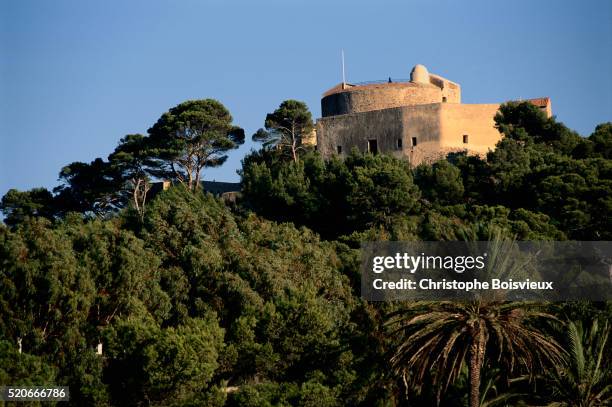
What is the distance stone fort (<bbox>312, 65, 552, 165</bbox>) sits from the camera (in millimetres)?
50688

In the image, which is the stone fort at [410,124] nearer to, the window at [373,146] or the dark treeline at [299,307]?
the window at [373,146]

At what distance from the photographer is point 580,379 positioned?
26.5 meters

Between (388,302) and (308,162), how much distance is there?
1696cm

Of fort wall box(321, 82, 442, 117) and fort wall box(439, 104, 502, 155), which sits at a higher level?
fort wall box(321, 82, 442, 117)

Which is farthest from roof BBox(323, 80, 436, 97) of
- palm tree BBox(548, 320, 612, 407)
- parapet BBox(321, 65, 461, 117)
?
palm tree BBox(548, 320, 612, 407)

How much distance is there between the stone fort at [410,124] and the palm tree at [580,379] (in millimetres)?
23825

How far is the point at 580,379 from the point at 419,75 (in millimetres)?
30059

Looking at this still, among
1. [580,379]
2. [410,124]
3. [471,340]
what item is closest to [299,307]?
[471,340]

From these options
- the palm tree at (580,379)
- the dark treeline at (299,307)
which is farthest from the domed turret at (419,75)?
the palm tree at (580,379)

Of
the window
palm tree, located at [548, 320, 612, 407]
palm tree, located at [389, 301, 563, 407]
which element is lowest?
palm tree, located at [548, 320, 612, 407]

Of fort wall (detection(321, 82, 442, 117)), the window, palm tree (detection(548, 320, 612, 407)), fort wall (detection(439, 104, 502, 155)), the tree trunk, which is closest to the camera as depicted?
the tree trunk

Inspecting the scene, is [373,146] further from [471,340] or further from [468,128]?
[471,340]

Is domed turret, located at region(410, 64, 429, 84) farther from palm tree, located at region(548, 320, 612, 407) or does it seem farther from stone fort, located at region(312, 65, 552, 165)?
palm tree, located at region(548, 320, 612, 407)

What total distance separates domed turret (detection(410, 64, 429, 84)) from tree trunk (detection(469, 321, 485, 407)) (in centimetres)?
3036
